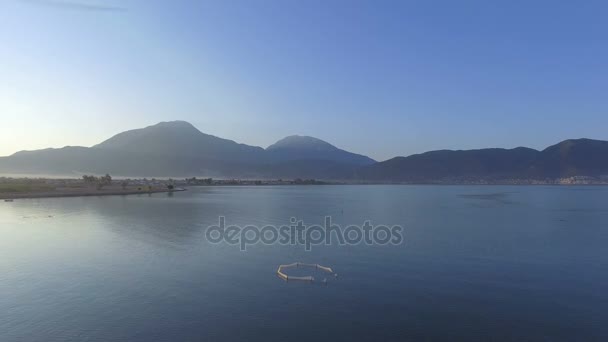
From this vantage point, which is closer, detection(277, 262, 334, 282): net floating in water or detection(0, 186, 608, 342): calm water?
detection(0, 186, 608, 342): calm water

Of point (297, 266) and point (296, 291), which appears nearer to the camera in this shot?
point (296, 291)

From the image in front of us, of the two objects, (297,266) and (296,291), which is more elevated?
(297,266)

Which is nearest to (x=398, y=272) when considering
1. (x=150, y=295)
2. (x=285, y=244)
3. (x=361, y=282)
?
(x=361, y=282)

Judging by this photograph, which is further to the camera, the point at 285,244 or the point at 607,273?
the point at 285,244

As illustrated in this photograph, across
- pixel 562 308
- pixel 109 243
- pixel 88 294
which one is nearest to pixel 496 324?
pixel 562 308

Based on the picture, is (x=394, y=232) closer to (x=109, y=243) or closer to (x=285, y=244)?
(x=285, y=244)

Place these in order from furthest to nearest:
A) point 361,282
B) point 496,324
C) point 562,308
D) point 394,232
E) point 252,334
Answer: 1. point 394,232
2. point 361,282
3. point 562,308
4. point 496,324
5. point 252,334

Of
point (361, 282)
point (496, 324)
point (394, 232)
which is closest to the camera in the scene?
point (496, 324)

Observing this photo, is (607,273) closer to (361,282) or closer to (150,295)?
(361,282)

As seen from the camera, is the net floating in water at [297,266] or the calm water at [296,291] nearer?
the calm water at [296,291]
